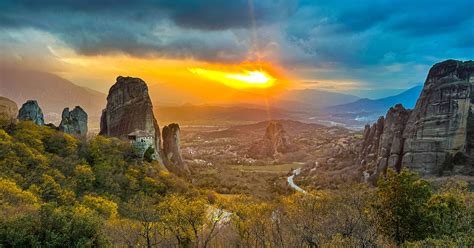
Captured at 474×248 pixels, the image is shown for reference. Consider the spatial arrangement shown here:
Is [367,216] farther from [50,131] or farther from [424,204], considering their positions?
[50,131]

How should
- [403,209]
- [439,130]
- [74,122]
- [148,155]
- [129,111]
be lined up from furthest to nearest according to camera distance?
1. [129,111]
2. [74,122]
3. [148,155]
4. [439,130]
5. [403,209]

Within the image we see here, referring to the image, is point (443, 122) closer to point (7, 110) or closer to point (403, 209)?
point (403, 209)

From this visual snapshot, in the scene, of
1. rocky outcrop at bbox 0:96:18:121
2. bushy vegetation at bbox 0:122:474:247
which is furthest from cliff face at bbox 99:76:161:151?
bushy vegetation at bbox 0:122:474:247

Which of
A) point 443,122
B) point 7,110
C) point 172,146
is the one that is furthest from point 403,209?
point 7,110

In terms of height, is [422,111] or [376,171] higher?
[422,111]

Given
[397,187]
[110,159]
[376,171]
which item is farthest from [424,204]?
[110,159]

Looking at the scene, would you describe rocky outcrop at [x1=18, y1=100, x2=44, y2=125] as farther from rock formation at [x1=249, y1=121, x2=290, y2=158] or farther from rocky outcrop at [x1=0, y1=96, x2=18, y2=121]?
rock formation at [x1=249, y1=121, x2=290, y2=158]

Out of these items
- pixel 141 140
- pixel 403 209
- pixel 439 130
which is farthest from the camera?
pixel 141 140

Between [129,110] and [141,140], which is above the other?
[129,110]
